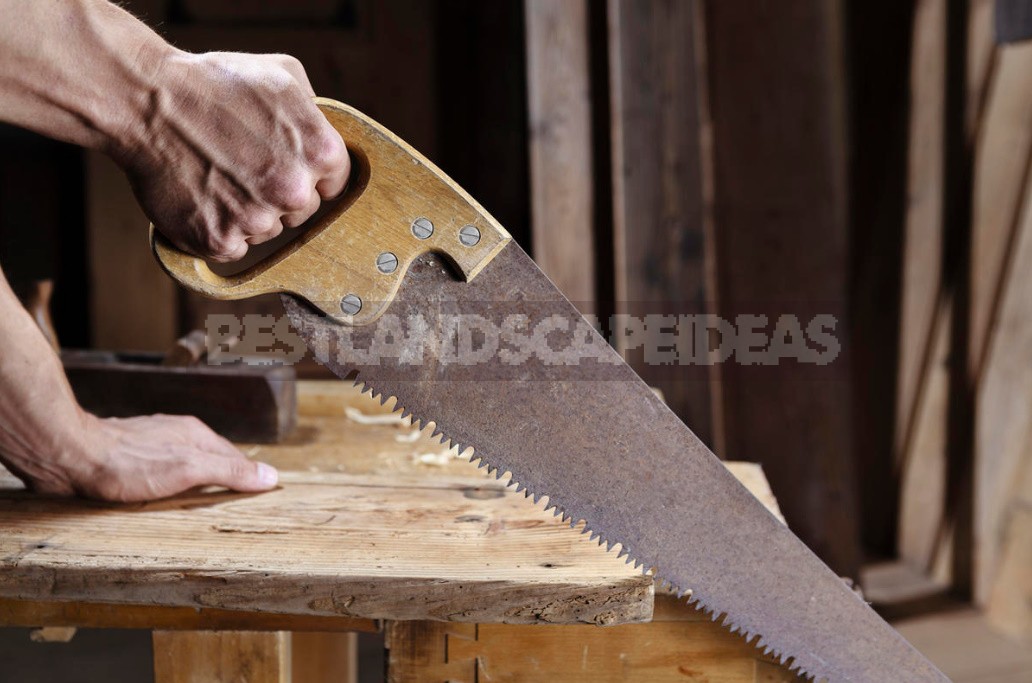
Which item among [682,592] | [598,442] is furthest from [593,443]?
[682,592]

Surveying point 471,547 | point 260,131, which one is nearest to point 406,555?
point 471,547

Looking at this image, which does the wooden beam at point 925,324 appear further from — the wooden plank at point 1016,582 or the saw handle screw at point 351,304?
the saw handle screw at point 351,304

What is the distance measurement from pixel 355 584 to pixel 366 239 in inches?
18.2

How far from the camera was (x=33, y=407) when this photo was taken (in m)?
1.39

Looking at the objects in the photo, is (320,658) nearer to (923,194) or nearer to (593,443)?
(593,443)

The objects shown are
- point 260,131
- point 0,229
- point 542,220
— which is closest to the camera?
point 260,131

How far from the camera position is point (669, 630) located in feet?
4.38

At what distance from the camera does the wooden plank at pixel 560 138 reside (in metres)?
2.93

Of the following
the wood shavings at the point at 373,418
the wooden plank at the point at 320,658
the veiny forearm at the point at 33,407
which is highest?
the veiny forearm at the point at 33,407

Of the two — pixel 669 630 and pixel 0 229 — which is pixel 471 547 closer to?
pixel 669 630

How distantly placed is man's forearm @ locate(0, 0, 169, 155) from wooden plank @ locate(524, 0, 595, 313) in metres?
1.83

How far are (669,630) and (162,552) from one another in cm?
71

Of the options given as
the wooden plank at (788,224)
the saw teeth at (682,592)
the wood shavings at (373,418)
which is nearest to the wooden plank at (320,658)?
the wood shavings at (373,418)

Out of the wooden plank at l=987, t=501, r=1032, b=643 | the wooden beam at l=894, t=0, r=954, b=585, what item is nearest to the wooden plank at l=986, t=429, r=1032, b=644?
the wooden plank at l=987, t=501, r=1032, b=643
